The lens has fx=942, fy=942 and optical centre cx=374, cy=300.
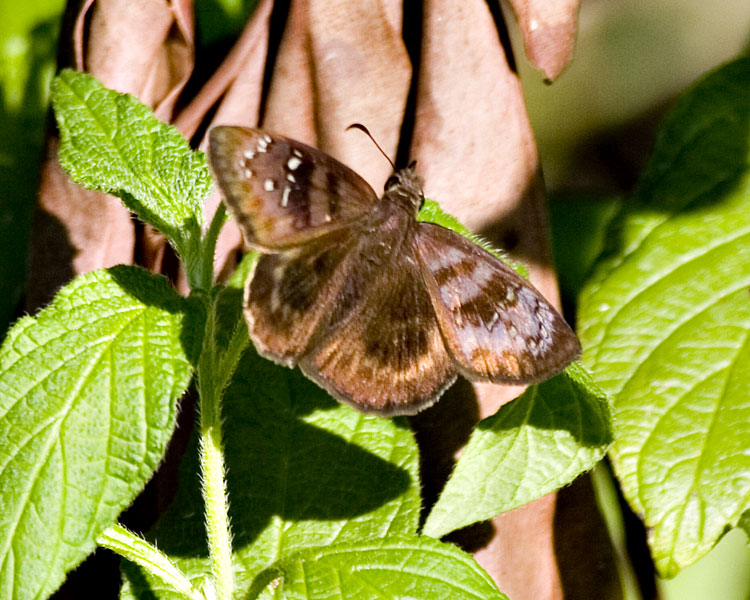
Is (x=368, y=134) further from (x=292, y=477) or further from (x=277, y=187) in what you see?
(x=292, y=477)

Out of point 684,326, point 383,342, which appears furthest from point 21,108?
point 684,326

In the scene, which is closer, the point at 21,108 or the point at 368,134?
the point at 368,134

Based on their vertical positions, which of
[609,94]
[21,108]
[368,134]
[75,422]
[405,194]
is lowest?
[75,422]

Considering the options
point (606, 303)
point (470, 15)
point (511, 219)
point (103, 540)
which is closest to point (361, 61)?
point (470, 15)

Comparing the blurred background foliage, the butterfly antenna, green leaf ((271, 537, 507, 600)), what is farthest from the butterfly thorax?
the blurred background foliage

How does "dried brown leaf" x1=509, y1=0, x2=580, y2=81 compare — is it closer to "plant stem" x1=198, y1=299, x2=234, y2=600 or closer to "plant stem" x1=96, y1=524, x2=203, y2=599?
"plant stem" x1=198, y1=299, x2=234, y2=600

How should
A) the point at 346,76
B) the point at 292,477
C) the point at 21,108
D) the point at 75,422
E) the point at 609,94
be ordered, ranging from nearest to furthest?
the point at 75,422, the point at 292,477, the point at 346,76, the point at 21,108, the point at 609,94
